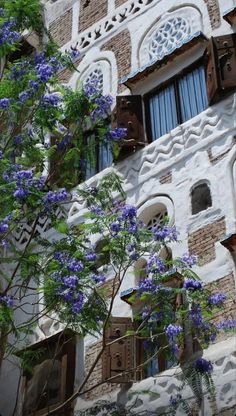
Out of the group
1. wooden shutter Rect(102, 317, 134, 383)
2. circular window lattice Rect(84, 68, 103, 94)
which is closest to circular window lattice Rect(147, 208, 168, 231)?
wooden shutter Rect(102, 317, 134, 383)

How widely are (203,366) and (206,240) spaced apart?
7.66ft

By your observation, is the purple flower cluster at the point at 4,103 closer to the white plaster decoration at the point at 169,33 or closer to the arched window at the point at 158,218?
the arched window at the point at 158,218

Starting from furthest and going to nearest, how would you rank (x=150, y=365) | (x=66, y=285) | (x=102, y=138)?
(x=102, y=138) → (x=150, y=365) → (x=66, y=285)

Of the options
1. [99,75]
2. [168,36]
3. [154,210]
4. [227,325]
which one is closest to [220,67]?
[168,36]

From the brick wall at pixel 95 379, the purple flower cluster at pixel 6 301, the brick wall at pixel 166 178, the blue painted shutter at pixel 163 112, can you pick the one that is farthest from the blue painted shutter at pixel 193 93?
the purple flower cluster at pixel 6 301

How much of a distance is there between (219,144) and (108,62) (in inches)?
160

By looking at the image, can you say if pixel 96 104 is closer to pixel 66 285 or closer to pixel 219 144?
pixel 219 144

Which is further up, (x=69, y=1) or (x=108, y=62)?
(x=69, y=1)

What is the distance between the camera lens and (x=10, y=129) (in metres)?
12.5

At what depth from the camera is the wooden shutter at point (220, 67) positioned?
12.8 meters

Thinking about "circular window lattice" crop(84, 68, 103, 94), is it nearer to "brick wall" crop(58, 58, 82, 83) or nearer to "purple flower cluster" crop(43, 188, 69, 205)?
"brick wall" crop(58, 58, 82, 83)

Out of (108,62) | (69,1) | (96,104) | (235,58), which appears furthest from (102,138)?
(69,1)

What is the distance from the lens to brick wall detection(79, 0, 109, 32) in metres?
16.6

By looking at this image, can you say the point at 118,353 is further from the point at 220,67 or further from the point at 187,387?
the point at 220,67
